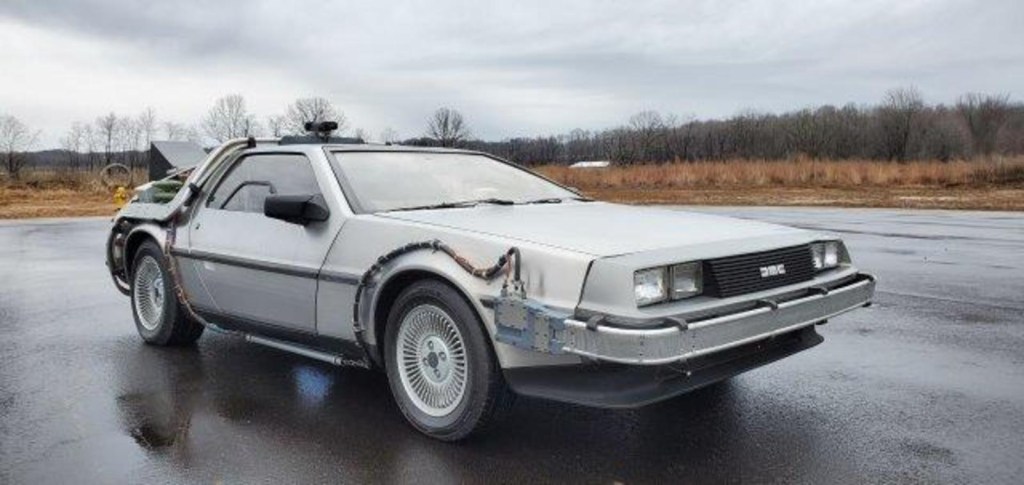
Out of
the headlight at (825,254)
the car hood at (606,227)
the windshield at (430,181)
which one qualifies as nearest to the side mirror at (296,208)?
the windshield at (430,181)

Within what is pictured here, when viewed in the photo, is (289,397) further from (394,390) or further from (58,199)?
(58,199)

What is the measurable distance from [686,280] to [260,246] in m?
2.53

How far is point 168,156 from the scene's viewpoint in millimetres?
17578

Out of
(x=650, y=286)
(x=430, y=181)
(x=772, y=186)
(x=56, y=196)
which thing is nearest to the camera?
(x=650, y=286)

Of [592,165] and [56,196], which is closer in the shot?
[56,196]

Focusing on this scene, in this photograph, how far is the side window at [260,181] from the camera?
5.04m

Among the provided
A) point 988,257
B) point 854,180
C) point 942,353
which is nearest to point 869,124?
point 854,180

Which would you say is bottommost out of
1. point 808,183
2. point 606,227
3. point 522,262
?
point 808,183

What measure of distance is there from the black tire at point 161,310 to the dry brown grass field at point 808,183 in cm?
2284

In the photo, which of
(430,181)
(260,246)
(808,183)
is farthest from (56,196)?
(430,181)

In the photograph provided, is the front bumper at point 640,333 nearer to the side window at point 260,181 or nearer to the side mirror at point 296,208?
the side mirror at point 296,208

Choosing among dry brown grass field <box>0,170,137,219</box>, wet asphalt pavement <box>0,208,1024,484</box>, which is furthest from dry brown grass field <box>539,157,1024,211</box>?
wet asphalt pavement <box>0,208,1024,484</box>

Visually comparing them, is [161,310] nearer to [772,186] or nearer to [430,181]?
[430,181]

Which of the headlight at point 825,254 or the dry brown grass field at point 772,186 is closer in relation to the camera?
the headlight at point 825,254
